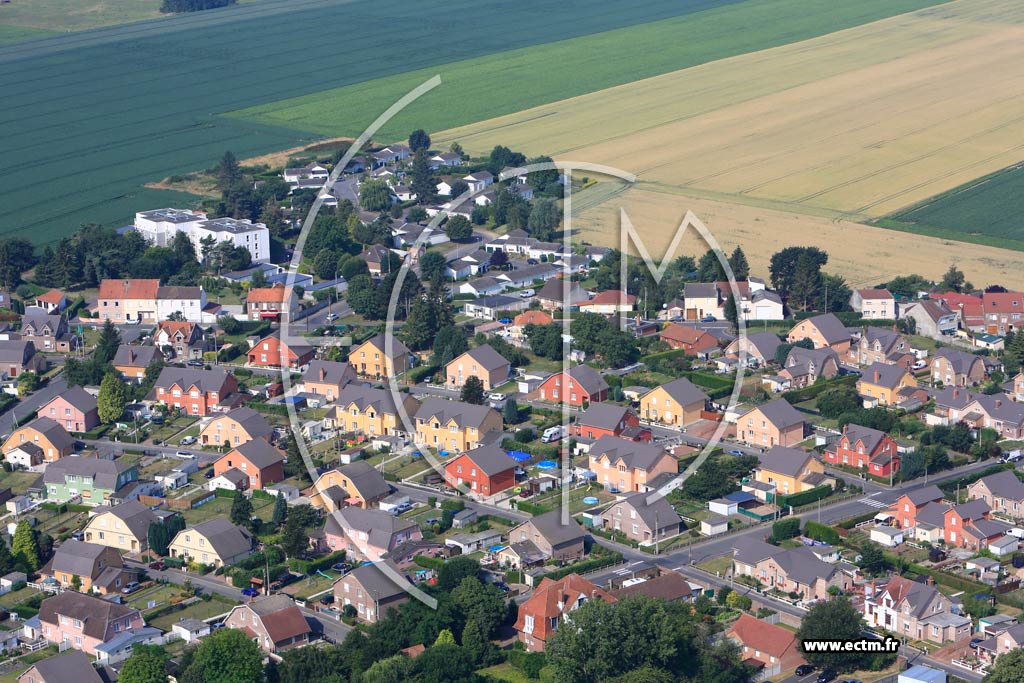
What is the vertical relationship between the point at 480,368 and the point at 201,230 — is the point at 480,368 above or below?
below

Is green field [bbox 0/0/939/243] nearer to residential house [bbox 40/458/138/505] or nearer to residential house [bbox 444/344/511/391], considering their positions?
residential house [bbox 444/344/511/391]

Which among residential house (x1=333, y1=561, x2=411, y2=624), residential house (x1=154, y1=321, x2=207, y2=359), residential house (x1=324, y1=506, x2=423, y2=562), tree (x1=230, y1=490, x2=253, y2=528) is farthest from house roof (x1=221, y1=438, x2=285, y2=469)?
residential house (x1=154, y1=321, x2=207, y2=359)

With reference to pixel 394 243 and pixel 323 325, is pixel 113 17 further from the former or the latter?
pixel 323 325

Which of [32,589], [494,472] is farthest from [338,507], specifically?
[32,589]

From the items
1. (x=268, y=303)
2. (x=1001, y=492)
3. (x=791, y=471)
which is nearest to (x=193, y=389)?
(x=268, y=303)

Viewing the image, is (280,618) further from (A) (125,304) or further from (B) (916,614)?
(A) (125,304)

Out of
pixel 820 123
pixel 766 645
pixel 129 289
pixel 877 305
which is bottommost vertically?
pixel 766 645
